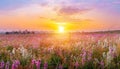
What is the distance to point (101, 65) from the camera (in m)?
7.50

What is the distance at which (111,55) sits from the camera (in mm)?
8094

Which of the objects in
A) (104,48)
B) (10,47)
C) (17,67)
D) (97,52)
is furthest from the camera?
(10,47)

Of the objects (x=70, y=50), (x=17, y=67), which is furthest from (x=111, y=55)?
(x=17, y=67)

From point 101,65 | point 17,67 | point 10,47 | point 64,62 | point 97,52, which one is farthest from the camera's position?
point 10,47

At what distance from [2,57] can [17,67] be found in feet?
9.73

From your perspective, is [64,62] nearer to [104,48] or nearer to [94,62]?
[94,62]

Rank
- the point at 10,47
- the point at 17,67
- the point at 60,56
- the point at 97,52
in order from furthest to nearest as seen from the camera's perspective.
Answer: the point at 10,47 → the point at 97,52 → the point at 60,56 → the point at 17,67

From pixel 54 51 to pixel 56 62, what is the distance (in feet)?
3.63

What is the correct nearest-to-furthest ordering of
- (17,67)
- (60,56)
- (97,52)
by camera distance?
(17,67), (60,56), (97,52)

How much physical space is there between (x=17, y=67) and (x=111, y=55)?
2.82m

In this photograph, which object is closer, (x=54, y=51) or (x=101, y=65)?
(x=101, y=65)

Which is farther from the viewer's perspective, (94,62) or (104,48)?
(104,48)

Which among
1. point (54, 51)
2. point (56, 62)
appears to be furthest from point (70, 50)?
point (56, 62)

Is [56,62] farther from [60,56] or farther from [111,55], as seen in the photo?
[111,55]
